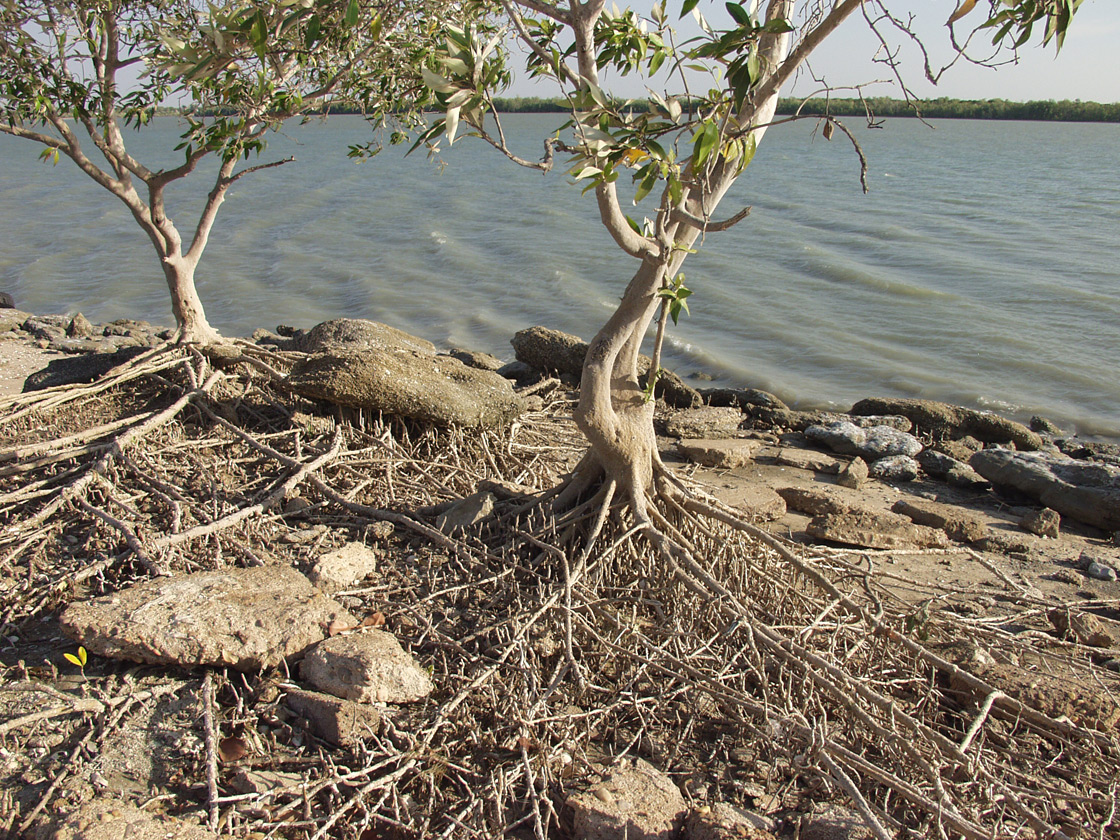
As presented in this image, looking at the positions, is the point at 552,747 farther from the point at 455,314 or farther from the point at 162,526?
the point at 455,314

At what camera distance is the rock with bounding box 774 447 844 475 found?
7332 millimetres

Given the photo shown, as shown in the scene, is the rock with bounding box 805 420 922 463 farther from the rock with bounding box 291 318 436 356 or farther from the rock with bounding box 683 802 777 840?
the rock with bounding box 683 802 777 840

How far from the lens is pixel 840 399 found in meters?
10.6

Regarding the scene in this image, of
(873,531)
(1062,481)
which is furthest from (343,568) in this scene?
(1062,481)

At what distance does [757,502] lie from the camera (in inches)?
226

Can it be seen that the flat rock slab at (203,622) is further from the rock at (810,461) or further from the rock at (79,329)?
the rock at (79,329)

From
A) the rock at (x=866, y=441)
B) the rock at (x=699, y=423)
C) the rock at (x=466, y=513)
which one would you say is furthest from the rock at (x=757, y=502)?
the rock at (x=866, y=441)

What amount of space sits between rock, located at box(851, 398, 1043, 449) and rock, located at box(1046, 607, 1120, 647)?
15.5 feet

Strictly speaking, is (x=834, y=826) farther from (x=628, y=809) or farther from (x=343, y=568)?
(x=343, y=568)

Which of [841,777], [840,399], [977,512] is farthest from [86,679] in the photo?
[840,399]

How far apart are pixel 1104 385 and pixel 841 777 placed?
33.7 ft

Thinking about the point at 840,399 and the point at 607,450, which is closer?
the point at 607,450

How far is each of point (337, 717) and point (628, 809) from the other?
41.7 inches

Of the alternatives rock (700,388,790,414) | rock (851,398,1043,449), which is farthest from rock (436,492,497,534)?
rock (851,398,1043,449)
